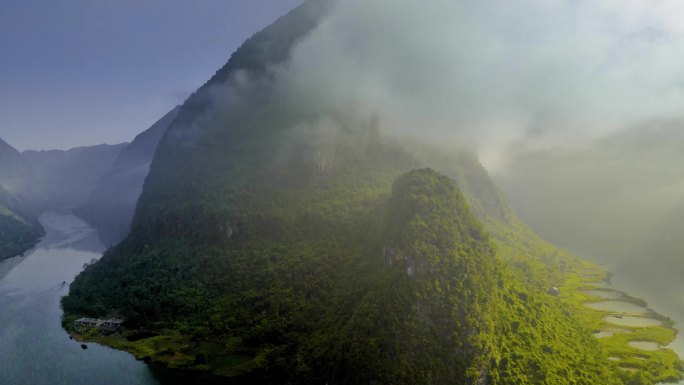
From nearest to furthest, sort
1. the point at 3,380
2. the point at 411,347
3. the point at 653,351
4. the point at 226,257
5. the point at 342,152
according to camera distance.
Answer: the point at 411,347
the point at 3,380
the point at 653,351
the point at 226,257
the point at 342,152

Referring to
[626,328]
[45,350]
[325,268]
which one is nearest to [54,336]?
[45,350]

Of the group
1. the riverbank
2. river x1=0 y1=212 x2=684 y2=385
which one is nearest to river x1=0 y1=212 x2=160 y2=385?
river x1=0 y1=212 x2=684 y2=385

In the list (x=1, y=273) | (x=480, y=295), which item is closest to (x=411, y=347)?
(x=480, y=295)

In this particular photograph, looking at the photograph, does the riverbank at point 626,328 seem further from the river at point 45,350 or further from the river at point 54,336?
the river at point 45,350

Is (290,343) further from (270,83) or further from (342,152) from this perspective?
(270,83)

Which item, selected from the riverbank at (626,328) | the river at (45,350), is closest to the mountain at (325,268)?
the river at (45,350)

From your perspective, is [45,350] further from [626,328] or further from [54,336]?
[626,328]

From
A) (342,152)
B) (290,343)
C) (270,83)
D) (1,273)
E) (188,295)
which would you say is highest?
(270,83)
